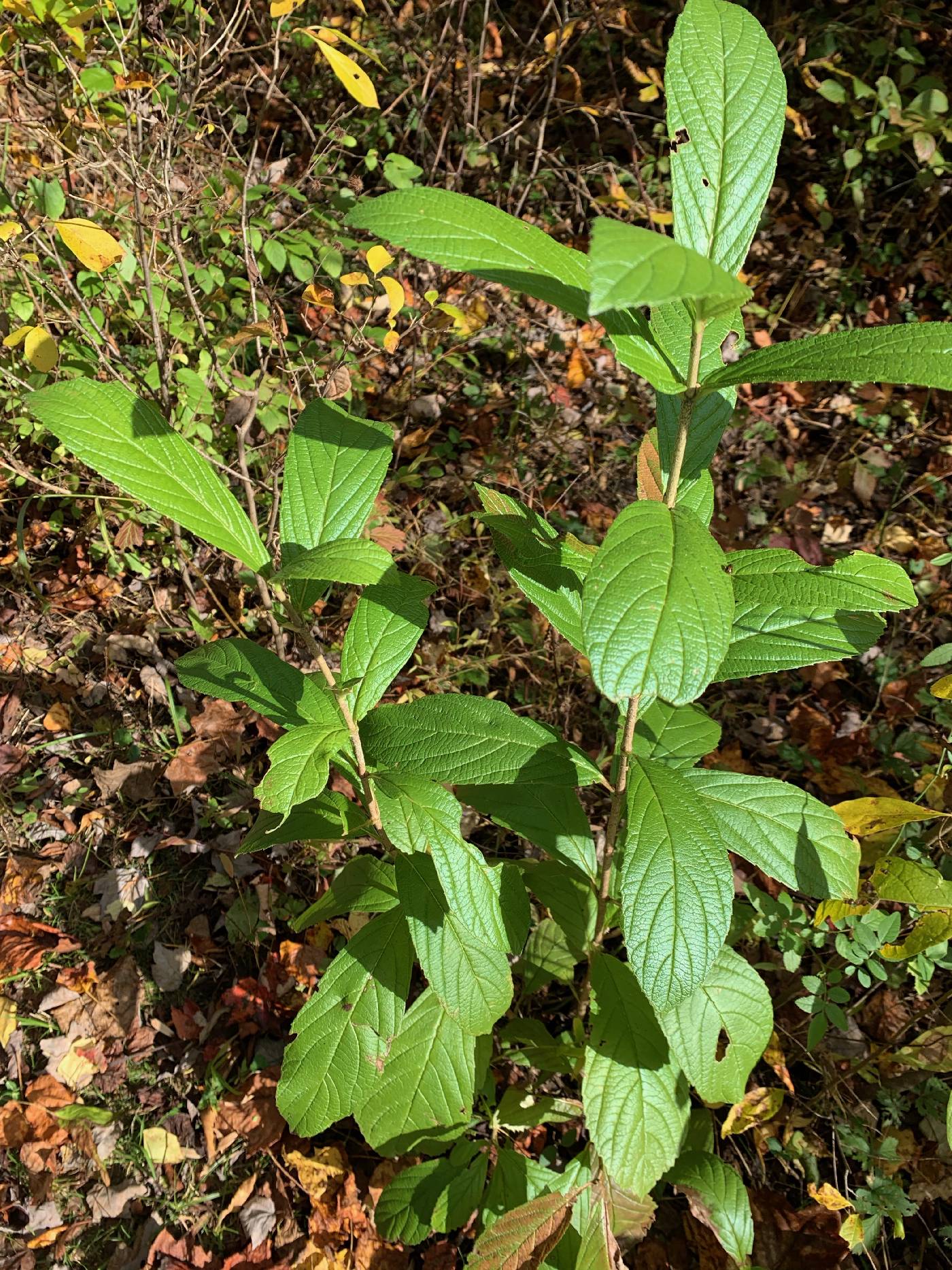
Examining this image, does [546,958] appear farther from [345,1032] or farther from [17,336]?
[17,336]

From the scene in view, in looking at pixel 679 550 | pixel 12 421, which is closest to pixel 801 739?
pixel 679 550

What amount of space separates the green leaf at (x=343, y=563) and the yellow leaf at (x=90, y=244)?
1.45 m

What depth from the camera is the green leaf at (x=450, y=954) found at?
154 centimetres

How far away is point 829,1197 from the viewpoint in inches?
80.5

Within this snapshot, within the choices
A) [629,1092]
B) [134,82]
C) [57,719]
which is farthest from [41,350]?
[629,1092]

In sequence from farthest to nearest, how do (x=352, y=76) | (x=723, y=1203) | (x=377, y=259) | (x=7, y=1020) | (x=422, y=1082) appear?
(x=7, y=1020)
(x=377, y=259)
(x=352, y=76)
(x=723, y=1203)
(x=422, y=1082)

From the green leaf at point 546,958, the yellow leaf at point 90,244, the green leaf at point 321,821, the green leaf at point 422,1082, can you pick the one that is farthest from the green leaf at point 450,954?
the yellow leaf at point 90,244

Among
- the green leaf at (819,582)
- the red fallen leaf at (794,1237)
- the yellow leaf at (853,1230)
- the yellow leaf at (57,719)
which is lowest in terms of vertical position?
the red fallen leaf at (794,1237)

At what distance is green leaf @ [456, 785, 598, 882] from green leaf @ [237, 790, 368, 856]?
23 centimetres

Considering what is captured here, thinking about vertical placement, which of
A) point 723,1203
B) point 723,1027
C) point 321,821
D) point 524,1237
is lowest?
point 723,1203

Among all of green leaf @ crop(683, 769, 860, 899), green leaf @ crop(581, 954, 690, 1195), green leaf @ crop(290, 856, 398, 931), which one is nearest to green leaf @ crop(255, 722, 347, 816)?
green leaf @ crop(290, 856, 398, 931)

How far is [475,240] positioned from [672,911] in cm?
88

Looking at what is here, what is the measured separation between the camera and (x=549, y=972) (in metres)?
2.07

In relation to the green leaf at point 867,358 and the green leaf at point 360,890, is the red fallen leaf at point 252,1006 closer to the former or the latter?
the green leaf at point 360,890
